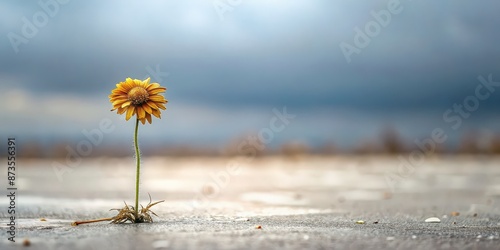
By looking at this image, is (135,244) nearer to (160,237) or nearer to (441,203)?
(160,237)

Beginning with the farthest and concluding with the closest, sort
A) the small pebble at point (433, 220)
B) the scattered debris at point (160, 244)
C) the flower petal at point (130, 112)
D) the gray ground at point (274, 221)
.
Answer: the small pebble at point (433, 220) < the flower petal at point (130, 112) < the gray ground at point (274, 221) < the scattered debris at point (160, 244)

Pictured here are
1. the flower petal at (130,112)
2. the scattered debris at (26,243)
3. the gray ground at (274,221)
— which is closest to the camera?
the scattered debris at (26,243)

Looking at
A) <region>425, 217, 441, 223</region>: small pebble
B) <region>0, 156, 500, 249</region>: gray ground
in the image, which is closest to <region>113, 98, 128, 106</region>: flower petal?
<region>0, 156, 500, 249</region>: gray ground

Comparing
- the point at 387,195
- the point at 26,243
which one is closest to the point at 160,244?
the point at 26,243

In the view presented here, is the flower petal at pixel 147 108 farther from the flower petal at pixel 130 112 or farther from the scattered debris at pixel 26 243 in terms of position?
the scattered debris at pixel 26 243

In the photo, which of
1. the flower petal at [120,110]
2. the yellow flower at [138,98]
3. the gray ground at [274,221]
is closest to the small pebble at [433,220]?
the gray ground at [274,221]

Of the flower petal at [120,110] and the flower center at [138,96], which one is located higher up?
the flower center at [138,96]

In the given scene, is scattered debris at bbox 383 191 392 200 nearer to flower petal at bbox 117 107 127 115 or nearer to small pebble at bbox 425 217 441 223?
small pebble at bbox 425 217 441 223

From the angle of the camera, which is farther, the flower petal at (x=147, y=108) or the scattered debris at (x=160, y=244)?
the flower petal at (x=147, y=108)

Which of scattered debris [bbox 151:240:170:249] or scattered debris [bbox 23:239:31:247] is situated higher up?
scattered debris [bbox 23:239:31:247]
